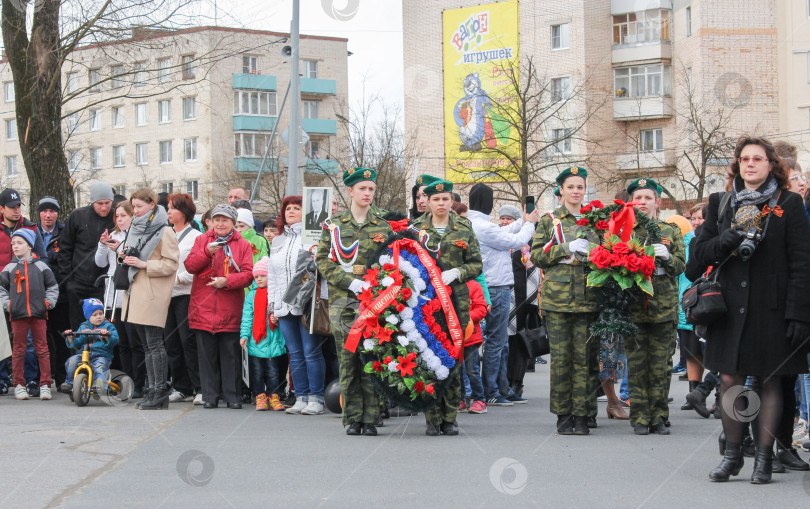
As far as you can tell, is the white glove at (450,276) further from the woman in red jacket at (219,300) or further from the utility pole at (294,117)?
the utility pole at (294,117)

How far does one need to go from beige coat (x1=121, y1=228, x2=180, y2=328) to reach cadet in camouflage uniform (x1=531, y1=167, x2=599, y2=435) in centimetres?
414

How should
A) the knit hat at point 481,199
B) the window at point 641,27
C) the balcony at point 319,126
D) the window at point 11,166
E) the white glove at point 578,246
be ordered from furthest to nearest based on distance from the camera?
the window at point 11,166 < the balcony at point 319,126 < the window at point 641,27 < the knit hat at point 481,199 < the white glove at point 578,246

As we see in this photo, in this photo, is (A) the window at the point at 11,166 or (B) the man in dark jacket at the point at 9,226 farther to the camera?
(A) the window at the point at 11,166

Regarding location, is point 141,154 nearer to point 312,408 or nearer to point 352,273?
point 312,408

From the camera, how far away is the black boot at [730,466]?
6.84 metres

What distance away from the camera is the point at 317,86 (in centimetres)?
7631

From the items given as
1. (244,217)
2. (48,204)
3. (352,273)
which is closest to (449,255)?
(352,273)

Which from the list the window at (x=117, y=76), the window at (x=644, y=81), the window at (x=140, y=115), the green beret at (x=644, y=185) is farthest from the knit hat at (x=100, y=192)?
the window at (x=140, y=115)

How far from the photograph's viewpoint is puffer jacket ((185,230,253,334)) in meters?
11.2

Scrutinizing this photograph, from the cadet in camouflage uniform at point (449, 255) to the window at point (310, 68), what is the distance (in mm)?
68199

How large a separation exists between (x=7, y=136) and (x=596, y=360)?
82091mm

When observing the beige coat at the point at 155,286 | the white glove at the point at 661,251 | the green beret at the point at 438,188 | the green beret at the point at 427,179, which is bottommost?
the beige coat at the point at 155,286

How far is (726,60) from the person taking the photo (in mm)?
51188

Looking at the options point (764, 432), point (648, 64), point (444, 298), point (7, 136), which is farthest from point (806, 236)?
point (7, 136)
